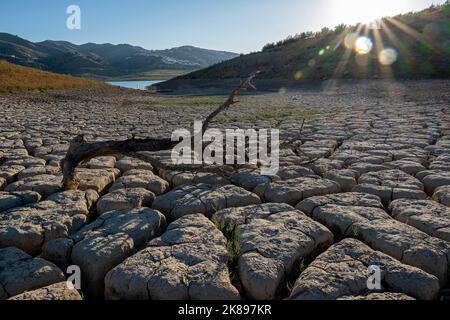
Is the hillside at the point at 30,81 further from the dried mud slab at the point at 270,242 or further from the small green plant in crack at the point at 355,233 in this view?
the small green plant in crack at the point at 355,233

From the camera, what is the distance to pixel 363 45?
18812 millimetres

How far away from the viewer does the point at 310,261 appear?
1832mm

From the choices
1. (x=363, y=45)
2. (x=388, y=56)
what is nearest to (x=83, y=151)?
(x=388, y=56)

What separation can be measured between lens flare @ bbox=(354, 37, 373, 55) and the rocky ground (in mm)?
15722

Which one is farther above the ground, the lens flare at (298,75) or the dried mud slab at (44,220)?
the lens flare at (298,75)

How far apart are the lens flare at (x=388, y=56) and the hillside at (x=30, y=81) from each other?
12.4 m

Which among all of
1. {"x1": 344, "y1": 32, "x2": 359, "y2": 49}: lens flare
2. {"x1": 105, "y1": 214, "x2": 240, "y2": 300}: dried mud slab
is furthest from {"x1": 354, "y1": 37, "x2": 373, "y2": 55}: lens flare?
{"x1": 105, "y1": 214, "x2": 240, "y2": 300}: dried mud slab

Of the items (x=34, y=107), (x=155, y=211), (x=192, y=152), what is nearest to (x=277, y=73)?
(x=34, y=107)

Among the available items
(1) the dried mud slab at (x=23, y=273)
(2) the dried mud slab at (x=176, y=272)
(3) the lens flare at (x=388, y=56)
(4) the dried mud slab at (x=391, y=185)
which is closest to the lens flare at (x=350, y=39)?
(3) the lens flare at (x=388, y=56)

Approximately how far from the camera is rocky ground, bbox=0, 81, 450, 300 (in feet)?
5.19

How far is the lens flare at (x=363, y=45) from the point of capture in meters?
18.2
